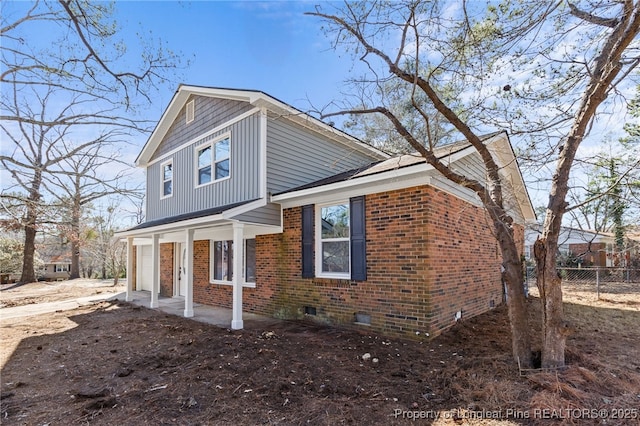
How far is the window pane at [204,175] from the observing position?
9.89 m

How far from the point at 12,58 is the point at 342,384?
662 centimetres

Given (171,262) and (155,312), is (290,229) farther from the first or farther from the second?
(171,262)

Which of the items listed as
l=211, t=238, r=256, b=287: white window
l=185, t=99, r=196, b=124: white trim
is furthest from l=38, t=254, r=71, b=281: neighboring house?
l=211, t=238, r=256, b=287: white window

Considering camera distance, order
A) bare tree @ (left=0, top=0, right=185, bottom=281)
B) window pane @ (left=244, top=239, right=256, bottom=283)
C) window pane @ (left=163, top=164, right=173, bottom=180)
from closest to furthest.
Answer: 1. bare tree @ (left=0, top=0, right=185, bottom=281)
2. window pane @ (left=244, top=239, right=256, bottom=283)
3. window pane @ (left=163, top=164, right=173, bottom=180)

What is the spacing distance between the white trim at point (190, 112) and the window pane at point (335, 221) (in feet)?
19.2

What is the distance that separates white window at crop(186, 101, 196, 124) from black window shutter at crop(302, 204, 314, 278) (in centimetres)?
544

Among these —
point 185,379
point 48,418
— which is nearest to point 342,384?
point 185,379

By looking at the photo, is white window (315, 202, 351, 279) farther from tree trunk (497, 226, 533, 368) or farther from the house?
tree trunk (497, 226, 533, 368)

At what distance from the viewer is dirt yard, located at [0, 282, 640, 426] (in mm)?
3434

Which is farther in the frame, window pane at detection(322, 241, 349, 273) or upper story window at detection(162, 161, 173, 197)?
upper story window at detection(162, 161, 173, 197)

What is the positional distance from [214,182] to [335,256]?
4275mm

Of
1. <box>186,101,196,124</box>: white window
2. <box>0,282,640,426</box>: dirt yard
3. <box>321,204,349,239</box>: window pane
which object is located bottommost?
<box>0,282,640,426</box>: dirt yard

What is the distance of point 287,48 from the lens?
25.4 ft

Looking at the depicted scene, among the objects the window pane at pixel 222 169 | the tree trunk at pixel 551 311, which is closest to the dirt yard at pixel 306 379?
the tree trunk at pixel 551 311
